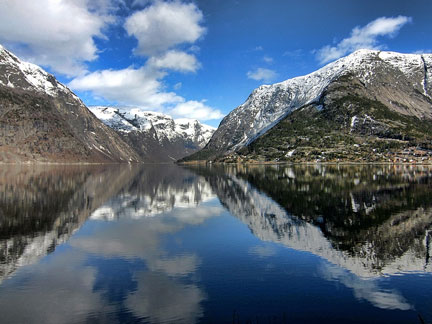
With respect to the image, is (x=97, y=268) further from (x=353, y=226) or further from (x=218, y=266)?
(x=353, y=226)

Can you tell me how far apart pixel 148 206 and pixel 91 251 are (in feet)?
→ 110

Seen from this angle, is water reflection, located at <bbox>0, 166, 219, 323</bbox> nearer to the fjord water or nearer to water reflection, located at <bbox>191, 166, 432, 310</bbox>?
the fjord water

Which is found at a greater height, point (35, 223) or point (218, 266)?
point (35, 223)

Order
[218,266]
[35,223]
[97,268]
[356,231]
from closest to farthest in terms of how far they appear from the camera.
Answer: [97,268] → [218,266] → [356,231] → [35,223]

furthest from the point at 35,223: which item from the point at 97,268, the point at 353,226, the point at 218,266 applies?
the point at 353,226

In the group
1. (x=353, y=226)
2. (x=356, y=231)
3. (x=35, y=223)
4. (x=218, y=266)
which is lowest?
(x=218, y=266)

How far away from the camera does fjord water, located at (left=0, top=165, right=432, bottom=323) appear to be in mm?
21344

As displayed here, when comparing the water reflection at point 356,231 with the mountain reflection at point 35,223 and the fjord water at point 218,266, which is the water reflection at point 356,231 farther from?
the mountain reflection at point 35,223

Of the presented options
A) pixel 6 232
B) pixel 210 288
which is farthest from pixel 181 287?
pixel 6 232

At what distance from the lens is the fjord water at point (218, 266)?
21.3 meters

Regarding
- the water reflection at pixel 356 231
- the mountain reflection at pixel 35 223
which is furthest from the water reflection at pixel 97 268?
the water reflection at pixel 356 231

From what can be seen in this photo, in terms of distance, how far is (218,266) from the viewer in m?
30.1

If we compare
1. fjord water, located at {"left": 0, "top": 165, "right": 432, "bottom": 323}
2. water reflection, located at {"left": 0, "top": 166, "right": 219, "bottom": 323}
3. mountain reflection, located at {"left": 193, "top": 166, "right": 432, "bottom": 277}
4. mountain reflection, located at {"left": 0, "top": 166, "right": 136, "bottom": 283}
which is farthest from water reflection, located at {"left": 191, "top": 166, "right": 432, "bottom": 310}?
mountain reflection, located at {"left": 0, "top": 166, "right": 136, "bottom": 283}

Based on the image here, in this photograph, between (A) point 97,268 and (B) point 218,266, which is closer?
(A) point 97,268
